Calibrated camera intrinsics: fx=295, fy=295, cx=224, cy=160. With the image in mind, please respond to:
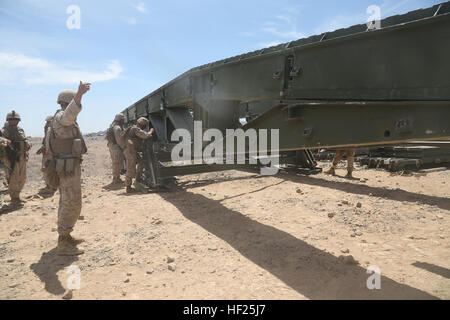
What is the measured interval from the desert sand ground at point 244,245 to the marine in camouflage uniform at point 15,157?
496 millimetres

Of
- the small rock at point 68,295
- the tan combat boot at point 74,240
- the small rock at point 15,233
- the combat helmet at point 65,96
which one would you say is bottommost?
the small rock at point 68,295

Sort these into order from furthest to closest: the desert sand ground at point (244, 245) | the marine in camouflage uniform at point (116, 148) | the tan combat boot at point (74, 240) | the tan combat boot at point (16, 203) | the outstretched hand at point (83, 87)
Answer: the marine in camouflage uniform at point (116, 148) → the tan combat boot at point (16, 203) → the tan combat boot at point (74, 240) → the outstretched hand at point (83, 87) → the desert sand ground at point (244, 245)

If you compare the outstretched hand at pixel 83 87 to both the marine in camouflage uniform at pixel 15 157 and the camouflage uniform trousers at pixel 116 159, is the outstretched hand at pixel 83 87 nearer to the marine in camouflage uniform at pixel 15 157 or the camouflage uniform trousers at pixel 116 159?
the marine in camouflage uniform at pixel 15 157

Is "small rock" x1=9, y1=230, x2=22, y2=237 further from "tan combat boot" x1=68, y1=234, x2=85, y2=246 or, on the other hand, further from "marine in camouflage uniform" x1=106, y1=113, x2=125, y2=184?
"marine in camouflage uniform" x1=106, y1=113, x2=125, y2=184

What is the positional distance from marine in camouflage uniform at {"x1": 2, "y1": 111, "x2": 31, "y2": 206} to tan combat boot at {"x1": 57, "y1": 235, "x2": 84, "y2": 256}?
3.48m

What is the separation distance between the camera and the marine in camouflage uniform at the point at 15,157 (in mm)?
6402

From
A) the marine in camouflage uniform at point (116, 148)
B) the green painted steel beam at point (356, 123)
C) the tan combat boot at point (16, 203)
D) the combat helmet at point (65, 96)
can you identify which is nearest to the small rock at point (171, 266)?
the green painted steel beam at point (356, 123)

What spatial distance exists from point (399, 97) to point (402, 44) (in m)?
0.42

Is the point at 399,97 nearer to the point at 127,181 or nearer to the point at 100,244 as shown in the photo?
the point at 100,244

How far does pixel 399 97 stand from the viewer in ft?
8.05

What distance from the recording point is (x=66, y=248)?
12.0ft

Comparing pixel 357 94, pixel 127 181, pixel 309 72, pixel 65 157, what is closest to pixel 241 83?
pixel 309 72

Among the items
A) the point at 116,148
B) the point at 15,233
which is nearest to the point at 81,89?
the point at 15,233

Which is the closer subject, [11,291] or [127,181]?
[11,291]
